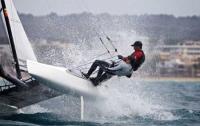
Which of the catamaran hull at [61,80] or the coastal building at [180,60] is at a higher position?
the catamaran hull at [61,80]

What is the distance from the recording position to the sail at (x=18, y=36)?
14141mm

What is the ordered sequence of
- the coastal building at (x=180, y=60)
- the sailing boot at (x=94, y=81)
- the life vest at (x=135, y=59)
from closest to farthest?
the life vest at (x=135, y=59), the sailing boot at (x=94, y=81), the coastal building at (x=180, y=60)

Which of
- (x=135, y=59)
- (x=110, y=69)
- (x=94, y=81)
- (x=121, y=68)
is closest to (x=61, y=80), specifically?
(x=94, y=81)

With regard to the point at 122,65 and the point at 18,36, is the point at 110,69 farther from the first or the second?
the point at 18,36

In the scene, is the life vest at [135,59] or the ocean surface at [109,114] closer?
the ocean surface at [109,114]

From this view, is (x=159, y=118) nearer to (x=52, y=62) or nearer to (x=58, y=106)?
(x=58, y=106)

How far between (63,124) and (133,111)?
237 cm

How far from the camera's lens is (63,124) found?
1258cm

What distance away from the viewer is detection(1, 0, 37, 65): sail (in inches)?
557

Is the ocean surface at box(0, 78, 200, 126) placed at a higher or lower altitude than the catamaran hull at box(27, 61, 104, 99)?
lower

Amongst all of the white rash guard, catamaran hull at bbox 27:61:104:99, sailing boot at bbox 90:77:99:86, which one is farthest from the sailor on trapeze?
catamaran hull at bbox 27:61:104:99

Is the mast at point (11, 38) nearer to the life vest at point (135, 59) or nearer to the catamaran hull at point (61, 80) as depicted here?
the catamaran hull at point (61, 80)

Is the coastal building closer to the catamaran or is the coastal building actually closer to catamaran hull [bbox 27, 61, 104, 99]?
the catamaran

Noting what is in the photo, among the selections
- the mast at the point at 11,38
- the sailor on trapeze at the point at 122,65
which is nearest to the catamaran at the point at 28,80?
the mast at the point at 11,38
